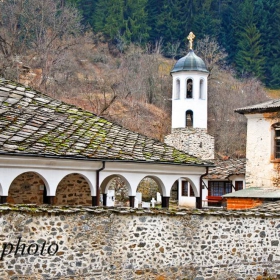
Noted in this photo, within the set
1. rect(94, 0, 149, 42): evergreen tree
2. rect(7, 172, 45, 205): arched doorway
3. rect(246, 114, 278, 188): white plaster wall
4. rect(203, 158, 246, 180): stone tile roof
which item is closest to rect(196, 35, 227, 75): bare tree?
rect(94, 0, 149, 42): evergreen tree

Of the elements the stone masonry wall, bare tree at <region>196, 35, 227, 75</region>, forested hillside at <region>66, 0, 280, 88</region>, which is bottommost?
the stone masonry wall

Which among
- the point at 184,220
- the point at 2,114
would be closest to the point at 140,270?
the point at 184,220

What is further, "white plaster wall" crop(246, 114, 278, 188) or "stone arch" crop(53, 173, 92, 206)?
"white plaster wall" crop(246, 114, 278, 188)

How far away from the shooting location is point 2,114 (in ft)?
59.2

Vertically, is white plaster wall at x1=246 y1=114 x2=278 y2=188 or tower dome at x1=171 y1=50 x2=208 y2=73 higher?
tower dome at x1=171 y1=50 x2=208 y2=73

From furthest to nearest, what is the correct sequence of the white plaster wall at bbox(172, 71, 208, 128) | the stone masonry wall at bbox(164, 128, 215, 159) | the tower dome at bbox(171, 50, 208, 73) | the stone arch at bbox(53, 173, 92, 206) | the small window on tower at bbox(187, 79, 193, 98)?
the small window on tower at bbox(187, 79, 193, 98) → the white plaster wall at bbox(172, 71, 208, 128) → the tower dome at bbox(171, 50, 208, 73) → the stone masonry wall at bbox(164, 128, 215, 159) → the stone arch at bbox(53, 173, 92, 206)

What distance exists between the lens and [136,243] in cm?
1312

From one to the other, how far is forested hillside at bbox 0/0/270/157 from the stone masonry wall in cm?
443

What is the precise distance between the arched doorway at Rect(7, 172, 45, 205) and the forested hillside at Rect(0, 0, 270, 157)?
2093 cm

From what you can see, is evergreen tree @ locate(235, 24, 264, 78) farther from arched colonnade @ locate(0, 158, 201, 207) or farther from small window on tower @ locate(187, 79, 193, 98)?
arched colonnade @ locate(0, 158, 201, 207)

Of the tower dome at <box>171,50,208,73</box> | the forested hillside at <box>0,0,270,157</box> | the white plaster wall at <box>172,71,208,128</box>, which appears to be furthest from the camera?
the forested hillside at <box>0,0,270,157</box>

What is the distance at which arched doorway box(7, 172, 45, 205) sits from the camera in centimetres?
1792

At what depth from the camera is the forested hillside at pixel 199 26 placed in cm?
7600

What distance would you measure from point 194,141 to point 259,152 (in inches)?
699
